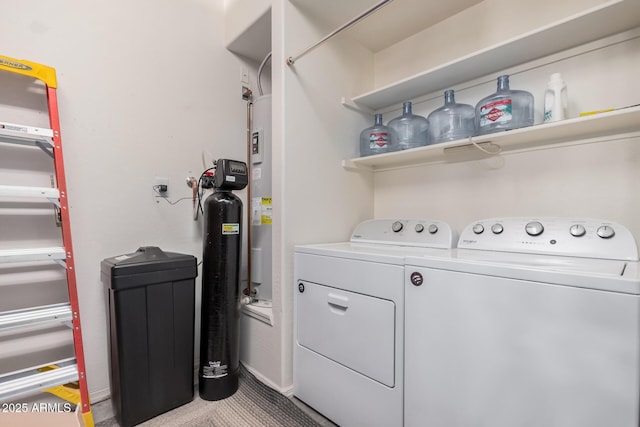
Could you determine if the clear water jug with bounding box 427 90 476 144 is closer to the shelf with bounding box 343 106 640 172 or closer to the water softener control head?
the shelf with bounding box 343 106 640 172

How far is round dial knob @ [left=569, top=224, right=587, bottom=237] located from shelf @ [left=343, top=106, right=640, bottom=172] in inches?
16.0

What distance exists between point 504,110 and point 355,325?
1179 mm

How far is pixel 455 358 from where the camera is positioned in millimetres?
966

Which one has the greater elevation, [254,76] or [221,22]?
[221,22]

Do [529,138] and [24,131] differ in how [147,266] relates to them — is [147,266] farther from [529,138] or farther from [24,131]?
[529,138]

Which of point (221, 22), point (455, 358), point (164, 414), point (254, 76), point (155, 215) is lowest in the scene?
point (164, 414)

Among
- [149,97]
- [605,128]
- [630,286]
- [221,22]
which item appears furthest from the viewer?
[221,22]

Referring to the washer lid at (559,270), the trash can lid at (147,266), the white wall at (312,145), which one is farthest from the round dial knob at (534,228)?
the trash can lid at (147,266)

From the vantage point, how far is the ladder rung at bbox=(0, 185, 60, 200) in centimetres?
114

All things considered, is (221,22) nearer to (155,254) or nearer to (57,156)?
(57,156)

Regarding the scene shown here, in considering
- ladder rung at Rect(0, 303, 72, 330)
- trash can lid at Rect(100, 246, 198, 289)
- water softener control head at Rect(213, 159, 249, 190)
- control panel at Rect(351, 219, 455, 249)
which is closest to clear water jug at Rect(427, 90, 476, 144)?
control panel at Rect(351, 219, 455, 249)

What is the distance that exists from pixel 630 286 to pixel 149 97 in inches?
86.9

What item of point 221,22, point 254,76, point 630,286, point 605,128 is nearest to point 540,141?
point 605,128

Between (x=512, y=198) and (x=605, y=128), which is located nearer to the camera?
A: (x=605, y=128)
